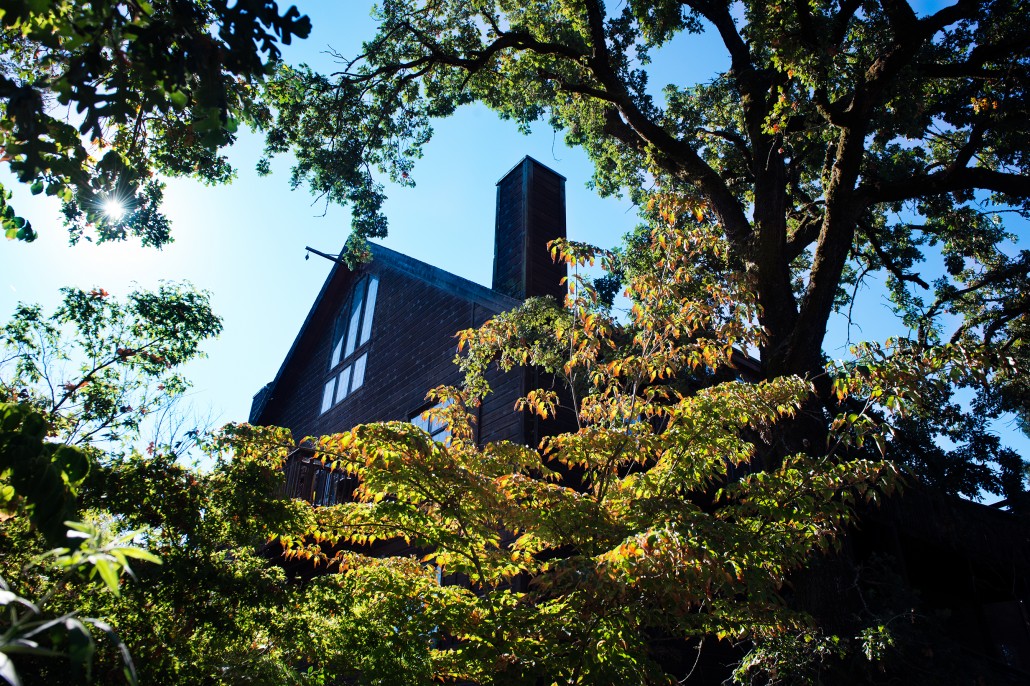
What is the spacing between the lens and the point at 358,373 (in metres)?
18.0

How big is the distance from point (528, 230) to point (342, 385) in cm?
671

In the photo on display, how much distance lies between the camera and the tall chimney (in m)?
15.0

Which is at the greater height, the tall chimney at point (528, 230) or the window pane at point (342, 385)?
the tall chimney at point (528, 230)

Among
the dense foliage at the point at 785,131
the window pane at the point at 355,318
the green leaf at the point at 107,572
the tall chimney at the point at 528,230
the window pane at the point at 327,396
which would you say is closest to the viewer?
the green leaf at the point at 107,572

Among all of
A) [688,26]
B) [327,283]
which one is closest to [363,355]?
[327,283]

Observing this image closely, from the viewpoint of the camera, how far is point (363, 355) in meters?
18.2

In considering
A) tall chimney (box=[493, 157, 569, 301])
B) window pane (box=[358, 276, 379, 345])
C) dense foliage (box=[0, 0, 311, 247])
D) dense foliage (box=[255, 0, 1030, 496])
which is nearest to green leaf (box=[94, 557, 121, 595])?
dense foliage (box=[0, 0, 311, 247])

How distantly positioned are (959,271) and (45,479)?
728 inches

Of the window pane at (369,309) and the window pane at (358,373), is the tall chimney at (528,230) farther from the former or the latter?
the window pane at (358,373)

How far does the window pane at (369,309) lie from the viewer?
60.7 ft

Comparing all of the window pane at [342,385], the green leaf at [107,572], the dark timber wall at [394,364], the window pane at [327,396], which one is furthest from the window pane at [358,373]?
the green leaf at [107,572]

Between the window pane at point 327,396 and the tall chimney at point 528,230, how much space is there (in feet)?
20.2

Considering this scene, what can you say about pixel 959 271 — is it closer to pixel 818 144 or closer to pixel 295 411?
pixel 818 144

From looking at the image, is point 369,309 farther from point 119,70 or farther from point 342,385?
point 119,70
